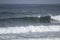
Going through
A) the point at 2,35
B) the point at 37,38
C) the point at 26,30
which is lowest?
the point at 37,38

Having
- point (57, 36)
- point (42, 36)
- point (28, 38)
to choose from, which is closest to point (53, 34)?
point (57, 36)

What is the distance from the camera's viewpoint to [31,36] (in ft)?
13.2

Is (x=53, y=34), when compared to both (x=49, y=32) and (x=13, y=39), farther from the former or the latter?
(x=13, y=39)

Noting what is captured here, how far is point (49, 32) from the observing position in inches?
170

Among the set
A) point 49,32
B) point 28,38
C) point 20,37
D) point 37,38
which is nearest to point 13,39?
point 20,37

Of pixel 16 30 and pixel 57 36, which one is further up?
pixel 16 30

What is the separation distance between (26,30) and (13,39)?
0.94 metres

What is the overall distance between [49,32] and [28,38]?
0.98 m

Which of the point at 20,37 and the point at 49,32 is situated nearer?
the point at 20,37

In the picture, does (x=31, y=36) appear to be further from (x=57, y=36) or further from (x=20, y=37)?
(x=57, y=36)

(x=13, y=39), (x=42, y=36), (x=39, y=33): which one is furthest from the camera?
(x=39, y=33)

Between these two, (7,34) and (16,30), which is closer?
(7,34)

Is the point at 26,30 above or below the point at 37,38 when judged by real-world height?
above

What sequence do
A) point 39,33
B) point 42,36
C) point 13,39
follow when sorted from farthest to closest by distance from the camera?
point 39,33 → point 42,36 → point 13,39
